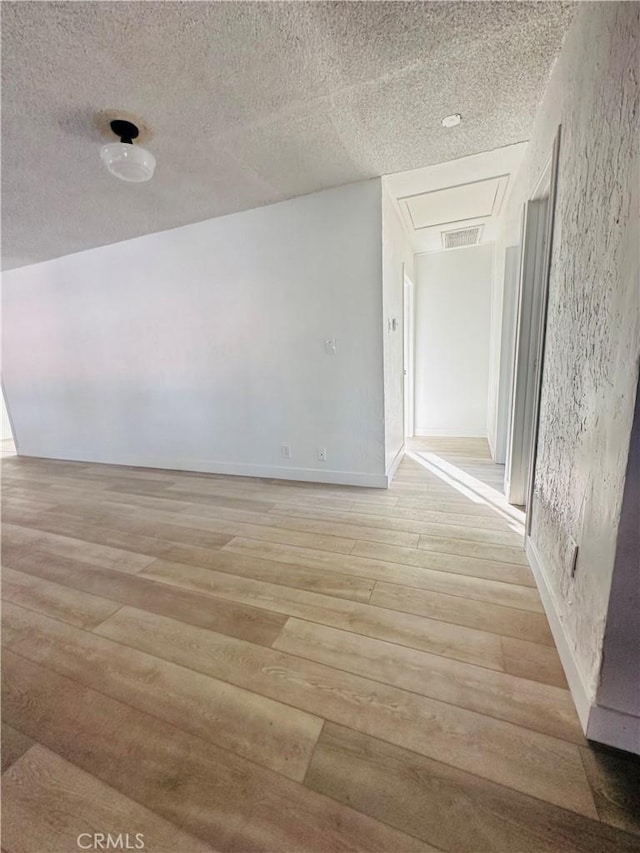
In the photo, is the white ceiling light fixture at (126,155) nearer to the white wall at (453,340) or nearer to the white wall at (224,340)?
the white wall at (224,340)

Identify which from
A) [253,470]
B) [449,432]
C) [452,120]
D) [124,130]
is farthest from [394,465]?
[124,130]

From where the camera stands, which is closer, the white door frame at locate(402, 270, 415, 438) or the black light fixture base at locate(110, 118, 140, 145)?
the black light fixture base at locate(110, 118, 140, 145)

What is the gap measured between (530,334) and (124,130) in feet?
9.08

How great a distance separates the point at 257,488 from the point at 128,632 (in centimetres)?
166

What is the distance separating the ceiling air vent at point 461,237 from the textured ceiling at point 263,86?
64.4 inches

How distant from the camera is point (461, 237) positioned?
153 inches

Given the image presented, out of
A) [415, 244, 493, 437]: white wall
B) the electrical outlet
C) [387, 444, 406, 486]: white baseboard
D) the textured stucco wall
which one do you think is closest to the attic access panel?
[415, 244, 493, 437]: white wall

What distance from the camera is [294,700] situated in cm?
115

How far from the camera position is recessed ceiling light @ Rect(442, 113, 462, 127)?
1.85m

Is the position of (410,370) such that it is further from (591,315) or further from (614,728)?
(614,728)

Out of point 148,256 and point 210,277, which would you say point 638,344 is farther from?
point 148,256

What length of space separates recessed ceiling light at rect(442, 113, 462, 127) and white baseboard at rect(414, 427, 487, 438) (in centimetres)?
352

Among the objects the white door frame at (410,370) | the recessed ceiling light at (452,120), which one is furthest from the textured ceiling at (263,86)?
the white door frame at (410,370)

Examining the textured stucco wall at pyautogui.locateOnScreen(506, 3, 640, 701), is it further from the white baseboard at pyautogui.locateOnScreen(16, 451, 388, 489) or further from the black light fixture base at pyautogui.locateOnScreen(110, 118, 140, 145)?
the black light fixture base at pyautogui.locateOnScreen(110, 118, 140, 145)
